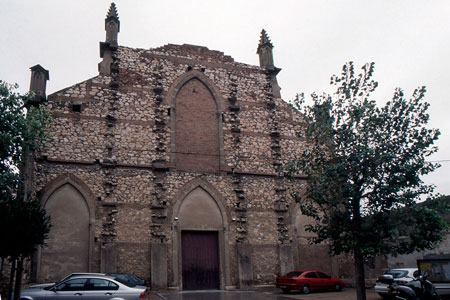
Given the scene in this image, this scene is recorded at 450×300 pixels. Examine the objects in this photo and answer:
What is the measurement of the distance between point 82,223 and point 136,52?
31.9 ft

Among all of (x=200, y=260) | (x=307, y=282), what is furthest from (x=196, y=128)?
(x=307, y=282)

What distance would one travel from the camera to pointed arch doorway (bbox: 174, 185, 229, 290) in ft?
63.1

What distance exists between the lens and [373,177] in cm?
1266

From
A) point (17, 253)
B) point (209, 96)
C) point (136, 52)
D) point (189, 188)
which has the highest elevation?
point (136, 52)

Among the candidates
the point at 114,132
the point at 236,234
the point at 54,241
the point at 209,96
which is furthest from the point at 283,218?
the point at 54,241

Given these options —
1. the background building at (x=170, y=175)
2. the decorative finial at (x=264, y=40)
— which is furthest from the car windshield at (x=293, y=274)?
the decorative finial at (x=264, y=40)

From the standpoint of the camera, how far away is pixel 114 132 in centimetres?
1989

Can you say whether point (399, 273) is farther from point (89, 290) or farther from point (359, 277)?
point (89, 290)

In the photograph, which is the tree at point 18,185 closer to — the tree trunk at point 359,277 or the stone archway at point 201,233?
the stone archway at point 201,233

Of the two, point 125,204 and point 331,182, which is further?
point 125,204

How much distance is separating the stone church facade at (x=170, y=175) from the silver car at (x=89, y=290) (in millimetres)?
5749

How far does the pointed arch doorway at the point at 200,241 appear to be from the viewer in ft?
63.1

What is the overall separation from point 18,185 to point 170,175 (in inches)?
278

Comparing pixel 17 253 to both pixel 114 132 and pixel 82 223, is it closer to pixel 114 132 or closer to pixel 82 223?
pixel 82 223
